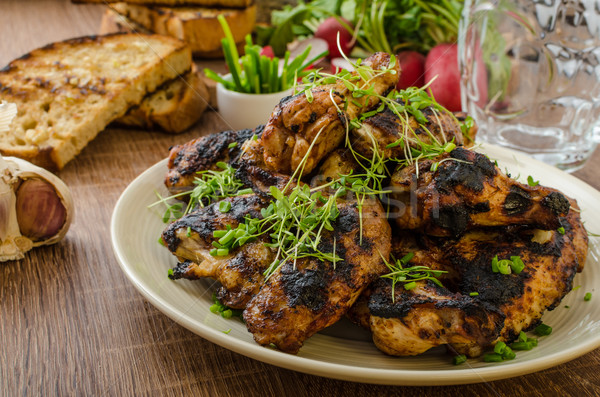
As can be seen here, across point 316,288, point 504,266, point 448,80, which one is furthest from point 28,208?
point 448,80

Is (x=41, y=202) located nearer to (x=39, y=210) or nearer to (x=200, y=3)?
(x=39, y=210)

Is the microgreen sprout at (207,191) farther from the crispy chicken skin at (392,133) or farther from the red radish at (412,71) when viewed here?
the red radish at (412,71)

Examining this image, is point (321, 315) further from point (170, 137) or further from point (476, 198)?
point (170, 137)

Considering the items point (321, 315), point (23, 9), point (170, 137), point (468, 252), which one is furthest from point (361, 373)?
point (23, 9)

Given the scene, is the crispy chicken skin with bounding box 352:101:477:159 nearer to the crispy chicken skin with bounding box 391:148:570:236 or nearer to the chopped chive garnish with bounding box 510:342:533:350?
the crispy chicken skin with bounding box 391:148:570:236

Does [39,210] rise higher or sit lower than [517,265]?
lower

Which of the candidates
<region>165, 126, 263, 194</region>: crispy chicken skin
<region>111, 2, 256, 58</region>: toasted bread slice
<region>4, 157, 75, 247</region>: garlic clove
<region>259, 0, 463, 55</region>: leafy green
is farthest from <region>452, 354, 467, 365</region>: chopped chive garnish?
<region>111, 2, 256, 58</region>: toasted bread slice
